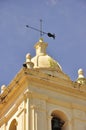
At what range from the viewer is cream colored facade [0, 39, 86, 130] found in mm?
25828

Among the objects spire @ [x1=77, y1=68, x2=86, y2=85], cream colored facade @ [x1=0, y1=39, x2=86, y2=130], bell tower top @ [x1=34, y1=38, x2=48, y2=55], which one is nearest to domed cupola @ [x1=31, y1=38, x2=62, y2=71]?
bell tower top @ [x1=34, y1=38, x2=48, y2=55]

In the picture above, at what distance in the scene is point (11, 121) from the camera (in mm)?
27000

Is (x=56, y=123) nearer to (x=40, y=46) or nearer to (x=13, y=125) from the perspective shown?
(x=13, y=125)

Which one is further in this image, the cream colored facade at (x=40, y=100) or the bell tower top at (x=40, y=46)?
the bell tower top at (x=40, y=46)

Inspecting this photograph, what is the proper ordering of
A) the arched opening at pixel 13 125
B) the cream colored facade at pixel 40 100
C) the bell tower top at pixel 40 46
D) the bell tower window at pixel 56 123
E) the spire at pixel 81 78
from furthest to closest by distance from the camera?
the bell tower top at pixel 40 46 → the spire at pixel 81 78 → the arched opening at pixel 13 125 → the bell tower window at pixel 56 123 → the cream colored facade at pixel 40 100

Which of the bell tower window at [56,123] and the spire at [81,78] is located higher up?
the spire at [81,78]

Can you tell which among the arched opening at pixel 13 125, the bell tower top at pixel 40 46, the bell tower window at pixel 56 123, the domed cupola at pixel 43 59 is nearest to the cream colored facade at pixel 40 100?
the arched opening at pixel 13 125

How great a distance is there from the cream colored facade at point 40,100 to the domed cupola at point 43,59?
0.29 metres

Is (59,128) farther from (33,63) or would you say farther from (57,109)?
(33,63)

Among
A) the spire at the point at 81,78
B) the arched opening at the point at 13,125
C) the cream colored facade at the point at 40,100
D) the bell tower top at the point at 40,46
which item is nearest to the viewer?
the cream colored facade at the point at 40,100

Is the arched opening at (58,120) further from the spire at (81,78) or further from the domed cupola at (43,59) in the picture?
the domed cupola at (43,59)

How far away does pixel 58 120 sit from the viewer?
2695 cm

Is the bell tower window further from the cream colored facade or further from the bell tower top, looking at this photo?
the bell tower top

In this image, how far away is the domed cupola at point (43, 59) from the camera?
28252 mm
